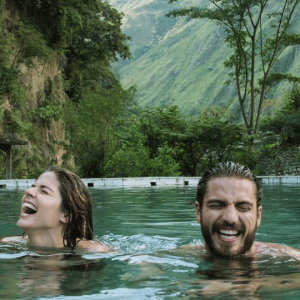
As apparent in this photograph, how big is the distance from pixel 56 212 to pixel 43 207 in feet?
0.39

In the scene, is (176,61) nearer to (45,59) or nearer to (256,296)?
(45,59)

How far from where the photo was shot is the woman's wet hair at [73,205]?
4148mm

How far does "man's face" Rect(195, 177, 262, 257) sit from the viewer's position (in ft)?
11.4

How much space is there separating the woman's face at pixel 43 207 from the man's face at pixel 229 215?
1187 millimetres

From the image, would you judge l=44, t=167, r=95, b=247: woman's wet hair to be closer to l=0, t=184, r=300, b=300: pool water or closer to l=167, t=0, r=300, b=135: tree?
l=0, t=184, r=300, b=300: pool water

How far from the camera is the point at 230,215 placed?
11.3 feet

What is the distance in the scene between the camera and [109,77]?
34.2m

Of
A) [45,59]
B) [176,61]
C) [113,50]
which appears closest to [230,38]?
[113,50]

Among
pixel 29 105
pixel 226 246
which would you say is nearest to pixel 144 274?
pixel 226 246

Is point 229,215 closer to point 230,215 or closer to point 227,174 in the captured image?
point 230,215

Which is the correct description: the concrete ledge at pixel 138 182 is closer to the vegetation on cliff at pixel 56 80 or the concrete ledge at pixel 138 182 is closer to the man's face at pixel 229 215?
the vegetation on cliff at pixel 56 80

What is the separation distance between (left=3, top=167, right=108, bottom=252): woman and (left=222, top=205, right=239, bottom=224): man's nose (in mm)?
1295

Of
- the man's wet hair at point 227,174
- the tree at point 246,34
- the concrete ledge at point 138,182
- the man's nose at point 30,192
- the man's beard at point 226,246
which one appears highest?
the tree at point 246,34

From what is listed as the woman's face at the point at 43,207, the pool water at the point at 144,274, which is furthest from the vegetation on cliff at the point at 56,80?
the woman's face at the point at 43,207
